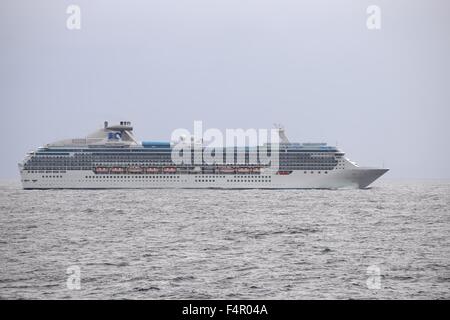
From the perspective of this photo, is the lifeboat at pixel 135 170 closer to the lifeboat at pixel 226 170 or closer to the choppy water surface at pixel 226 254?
the lifeboat at pixel 226 170

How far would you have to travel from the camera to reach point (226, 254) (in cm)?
3466

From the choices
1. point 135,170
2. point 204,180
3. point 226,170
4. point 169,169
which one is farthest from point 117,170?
point 226,170

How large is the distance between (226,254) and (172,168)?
230ft

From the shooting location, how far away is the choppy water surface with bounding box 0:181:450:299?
86.9 feet

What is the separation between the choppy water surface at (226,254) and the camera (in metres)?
26.5

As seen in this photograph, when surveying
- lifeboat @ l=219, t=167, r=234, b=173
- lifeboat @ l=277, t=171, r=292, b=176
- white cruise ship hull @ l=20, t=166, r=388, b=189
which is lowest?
white cruise ship hull @ l=20, t=166, r=388, b=189

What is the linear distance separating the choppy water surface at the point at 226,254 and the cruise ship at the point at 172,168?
40.9 meters

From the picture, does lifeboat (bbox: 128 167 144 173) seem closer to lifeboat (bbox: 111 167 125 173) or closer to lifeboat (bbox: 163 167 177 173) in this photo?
lifeboat (bbox: 111 167 125 173)

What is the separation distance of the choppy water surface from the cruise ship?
134 ft

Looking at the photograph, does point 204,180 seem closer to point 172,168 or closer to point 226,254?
point 172,168

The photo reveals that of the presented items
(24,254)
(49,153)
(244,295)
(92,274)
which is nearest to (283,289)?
(244,295)

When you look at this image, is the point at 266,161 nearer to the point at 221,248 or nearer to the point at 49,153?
the point at 49,153

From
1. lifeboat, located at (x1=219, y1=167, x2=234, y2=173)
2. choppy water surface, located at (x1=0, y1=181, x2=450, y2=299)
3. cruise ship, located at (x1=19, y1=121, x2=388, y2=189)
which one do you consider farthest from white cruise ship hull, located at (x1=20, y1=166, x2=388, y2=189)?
choppy water surface, located at (x1=0, y1=181, x2=450, y2=299)
